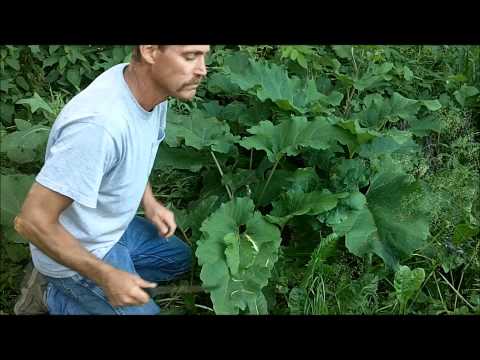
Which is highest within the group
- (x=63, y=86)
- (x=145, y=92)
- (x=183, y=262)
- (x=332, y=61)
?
(x=145, y=92)

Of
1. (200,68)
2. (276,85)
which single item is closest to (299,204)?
(276,85)

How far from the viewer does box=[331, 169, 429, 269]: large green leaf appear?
2.47 meters

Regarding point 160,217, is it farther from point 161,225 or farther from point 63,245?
point 63,245

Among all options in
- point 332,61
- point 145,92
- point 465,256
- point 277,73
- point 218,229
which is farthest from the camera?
point 332,61

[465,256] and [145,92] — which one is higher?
[145,92]

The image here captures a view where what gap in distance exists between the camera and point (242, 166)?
2.99 m

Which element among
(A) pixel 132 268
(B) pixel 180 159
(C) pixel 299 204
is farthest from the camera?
(B) pixel 180 159

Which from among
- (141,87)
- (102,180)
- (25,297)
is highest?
(141,87)

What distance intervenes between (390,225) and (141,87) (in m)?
1.19

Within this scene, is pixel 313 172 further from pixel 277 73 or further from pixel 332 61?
pixel 332 61

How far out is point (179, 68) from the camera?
184cm

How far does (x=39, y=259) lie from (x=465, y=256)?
1.75 m

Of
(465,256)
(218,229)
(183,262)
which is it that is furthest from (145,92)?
(465,256)

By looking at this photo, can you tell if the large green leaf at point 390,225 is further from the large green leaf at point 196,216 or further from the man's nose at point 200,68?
the man's nose at point 200,68
